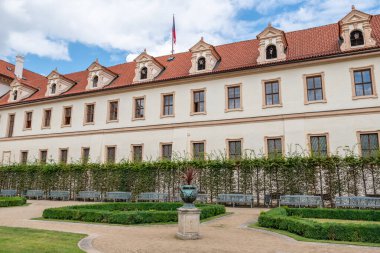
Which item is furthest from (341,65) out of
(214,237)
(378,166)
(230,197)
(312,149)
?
(214,237)

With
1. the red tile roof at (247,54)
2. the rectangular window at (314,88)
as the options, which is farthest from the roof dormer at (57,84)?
the rectangular window at (314,88)

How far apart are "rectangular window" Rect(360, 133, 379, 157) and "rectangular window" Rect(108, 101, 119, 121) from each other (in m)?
20.4

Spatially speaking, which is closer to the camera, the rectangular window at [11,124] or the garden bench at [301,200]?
the garden bench at [301,200]

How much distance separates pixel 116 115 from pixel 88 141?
3.71 metres

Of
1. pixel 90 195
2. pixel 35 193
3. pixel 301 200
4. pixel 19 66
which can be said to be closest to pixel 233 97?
pixel 301 200

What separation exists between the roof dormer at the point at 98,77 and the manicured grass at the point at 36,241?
2182cm

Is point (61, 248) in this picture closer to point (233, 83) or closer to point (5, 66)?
point (233, 83)

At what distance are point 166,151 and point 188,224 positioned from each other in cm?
1704

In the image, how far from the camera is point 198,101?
26266 mm

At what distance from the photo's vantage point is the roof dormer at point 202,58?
26375 millimetres

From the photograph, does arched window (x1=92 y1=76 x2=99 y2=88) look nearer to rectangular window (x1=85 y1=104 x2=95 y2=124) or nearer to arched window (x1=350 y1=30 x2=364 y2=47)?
rectangular window (x1=85 y1=104 x2=95 y2=124)

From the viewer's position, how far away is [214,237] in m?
9.88

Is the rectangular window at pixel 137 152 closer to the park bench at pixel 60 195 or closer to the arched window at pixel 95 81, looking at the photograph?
the park bench at pixel 60 195

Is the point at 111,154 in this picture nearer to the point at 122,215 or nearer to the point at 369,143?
the point at 122,215
